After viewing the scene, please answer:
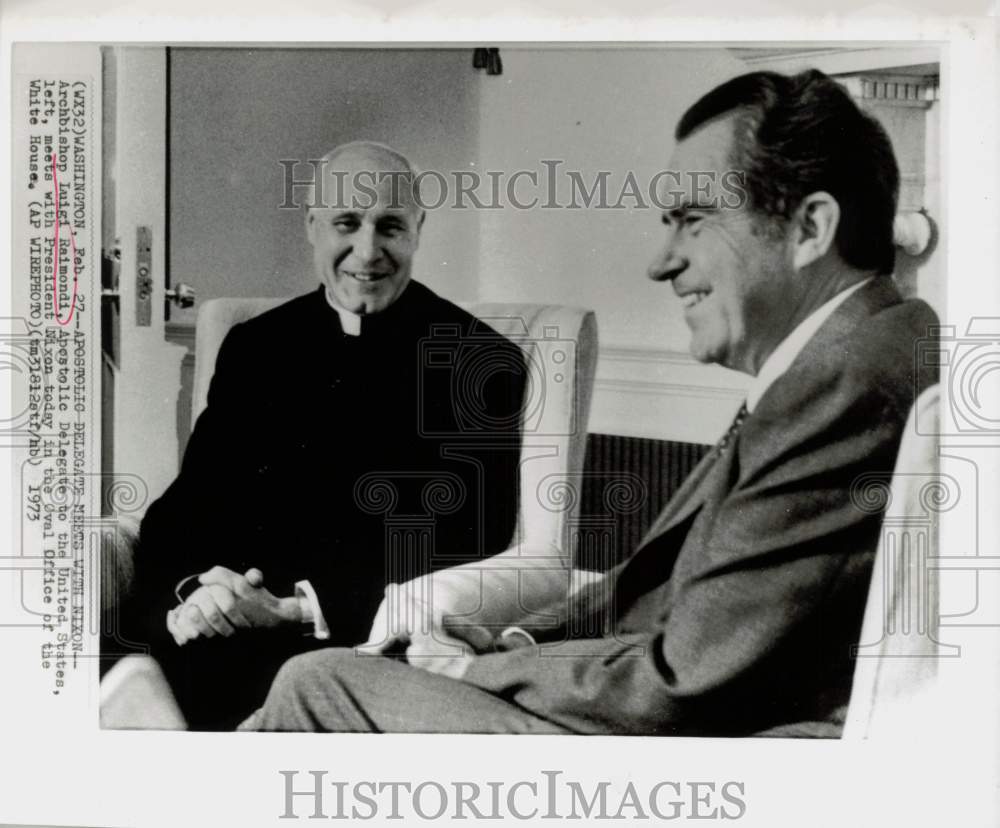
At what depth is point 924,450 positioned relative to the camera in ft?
7.61

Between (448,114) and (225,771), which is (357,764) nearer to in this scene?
(225,771)

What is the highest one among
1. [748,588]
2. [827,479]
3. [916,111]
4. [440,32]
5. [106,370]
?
[440,32]

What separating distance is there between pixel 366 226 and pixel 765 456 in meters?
0.95

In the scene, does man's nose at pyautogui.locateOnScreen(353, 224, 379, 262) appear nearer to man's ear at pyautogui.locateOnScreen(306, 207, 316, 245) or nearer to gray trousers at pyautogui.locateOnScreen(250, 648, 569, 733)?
man's ear at pyautogui.locateOnScreen(306, 207, 316, 245)

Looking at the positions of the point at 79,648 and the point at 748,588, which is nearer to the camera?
the point at 748,588

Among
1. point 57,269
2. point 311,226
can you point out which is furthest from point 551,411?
point 57,269

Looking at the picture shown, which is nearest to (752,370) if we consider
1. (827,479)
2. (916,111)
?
(827,479)

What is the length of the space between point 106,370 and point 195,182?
1.46 feet

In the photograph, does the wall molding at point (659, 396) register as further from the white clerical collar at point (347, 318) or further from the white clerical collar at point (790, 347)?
the white clerical collar at point (347, 318)

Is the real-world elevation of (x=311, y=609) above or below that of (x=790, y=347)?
below

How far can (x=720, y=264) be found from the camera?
7.54 ft

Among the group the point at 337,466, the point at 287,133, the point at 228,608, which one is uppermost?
the point at 287,133

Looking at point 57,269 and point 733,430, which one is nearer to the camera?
point 733,430

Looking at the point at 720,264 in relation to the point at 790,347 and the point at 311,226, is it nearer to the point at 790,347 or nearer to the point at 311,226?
the point at 790,347
